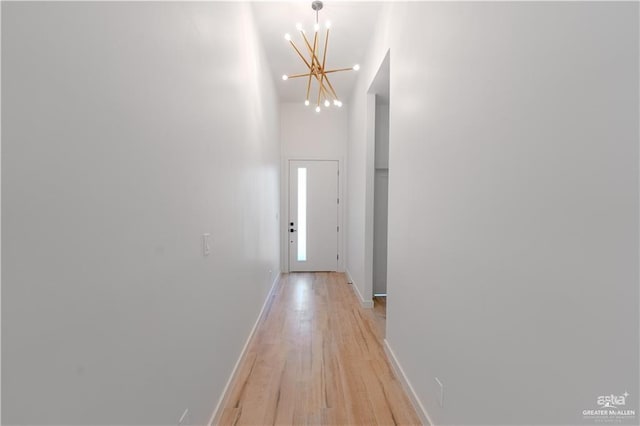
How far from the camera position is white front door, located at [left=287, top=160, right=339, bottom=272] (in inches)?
195

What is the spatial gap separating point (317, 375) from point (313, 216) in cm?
319

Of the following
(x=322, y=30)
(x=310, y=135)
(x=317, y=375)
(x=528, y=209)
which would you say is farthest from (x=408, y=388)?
(x=310, y=135)

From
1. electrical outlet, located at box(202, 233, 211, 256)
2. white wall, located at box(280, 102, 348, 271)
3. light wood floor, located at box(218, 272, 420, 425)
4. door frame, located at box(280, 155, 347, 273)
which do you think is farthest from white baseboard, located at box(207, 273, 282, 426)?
white wall, located at box(280, 102, 348, 271)

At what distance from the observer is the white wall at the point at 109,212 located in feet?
1.82

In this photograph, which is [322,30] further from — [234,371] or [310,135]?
[234,371]

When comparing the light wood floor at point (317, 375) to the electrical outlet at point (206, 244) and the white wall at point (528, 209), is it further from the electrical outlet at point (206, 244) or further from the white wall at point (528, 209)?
the electrical outlet at point (206, 244)

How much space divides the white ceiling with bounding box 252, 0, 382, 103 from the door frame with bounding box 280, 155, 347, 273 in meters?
1.36

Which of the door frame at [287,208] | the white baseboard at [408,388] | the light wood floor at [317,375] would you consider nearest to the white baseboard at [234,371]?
the light wood floor at [317,375]

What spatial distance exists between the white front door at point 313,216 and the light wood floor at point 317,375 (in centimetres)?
175

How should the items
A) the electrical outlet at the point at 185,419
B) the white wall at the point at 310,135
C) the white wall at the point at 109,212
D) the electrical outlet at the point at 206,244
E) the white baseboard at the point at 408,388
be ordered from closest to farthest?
the white wall at the point at 109,212 < the electrical outlet at the point at 185,419 < the electrical outlet at the point at 206,244 < the white baseboard at the point at 408,388 < the white wall at the point at 310,135

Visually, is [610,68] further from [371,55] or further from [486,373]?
[371,55]

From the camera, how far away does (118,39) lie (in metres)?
0.80

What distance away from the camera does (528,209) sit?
0.84 meters

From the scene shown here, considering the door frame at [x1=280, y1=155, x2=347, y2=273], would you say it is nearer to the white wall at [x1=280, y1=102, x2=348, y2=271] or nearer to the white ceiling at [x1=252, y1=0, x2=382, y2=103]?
the white wall at [x1=280, y1=102, x2=348, y2=271]
